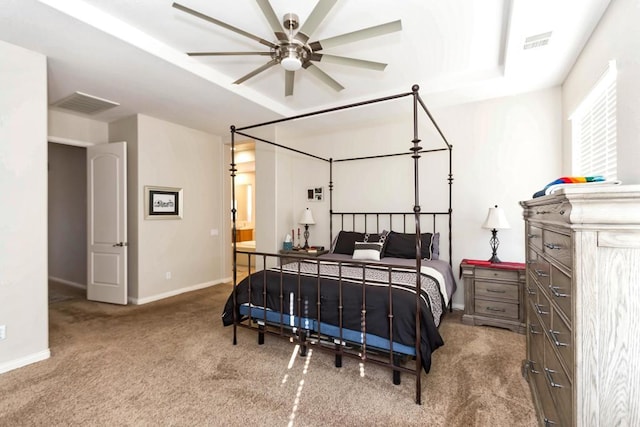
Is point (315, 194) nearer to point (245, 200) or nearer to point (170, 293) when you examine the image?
point (170, 293)

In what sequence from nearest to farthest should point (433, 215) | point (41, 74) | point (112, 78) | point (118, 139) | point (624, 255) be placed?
1. point (624, 255)
2. point (41, 74)
3. point (112, 78)
4. point (433, 215)
5. point (118, 139)

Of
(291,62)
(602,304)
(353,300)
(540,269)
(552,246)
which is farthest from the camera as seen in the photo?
(353,300)

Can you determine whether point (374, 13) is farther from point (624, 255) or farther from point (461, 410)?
point (461, 410)

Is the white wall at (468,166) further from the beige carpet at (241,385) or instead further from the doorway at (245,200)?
the doorway at (245,200)

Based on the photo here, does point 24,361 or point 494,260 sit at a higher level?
point 494,260

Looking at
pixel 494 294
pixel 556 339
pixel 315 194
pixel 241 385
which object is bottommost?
pixel 241 385

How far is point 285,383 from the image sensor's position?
2281mm

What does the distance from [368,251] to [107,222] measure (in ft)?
12.4

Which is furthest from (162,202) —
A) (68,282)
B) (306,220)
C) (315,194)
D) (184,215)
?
(68,282)

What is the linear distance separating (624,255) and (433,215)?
3.19 m

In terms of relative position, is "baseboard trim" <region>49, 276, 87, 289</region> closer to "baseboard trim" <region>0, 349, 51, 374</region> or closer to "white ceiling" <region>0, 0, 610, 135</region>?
"baseboard trim" <region>0, 349, 51, 374</region>

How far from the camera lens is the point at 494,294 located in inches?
130

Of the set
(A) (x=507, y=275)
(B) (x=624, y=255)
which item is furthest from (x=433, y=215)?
(B) (x=624, y=255)

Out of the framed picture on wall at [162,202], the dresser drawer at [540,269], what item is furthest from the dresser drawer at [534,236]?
the framed picture on wall at [162,202]
